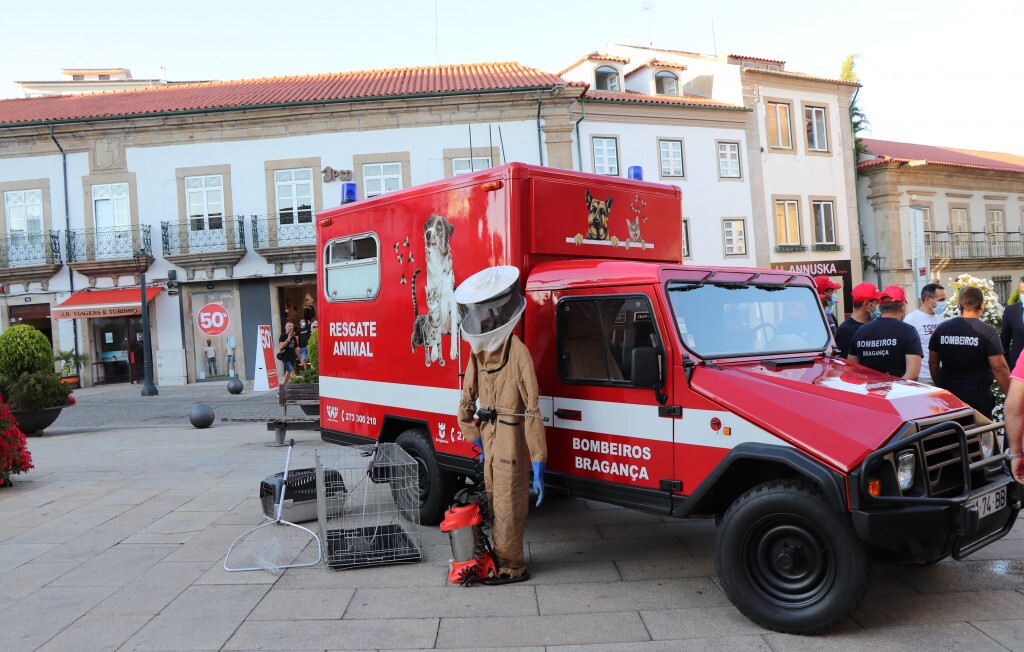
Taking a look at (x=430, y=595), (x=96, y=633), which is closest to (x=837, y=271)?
(x=430, y=595)

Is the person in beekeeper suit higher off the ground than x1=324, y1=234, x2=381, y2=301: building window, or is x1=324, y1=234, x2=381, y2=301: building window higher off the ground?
x1=324, y1=234, x2=381, y2=301: building window

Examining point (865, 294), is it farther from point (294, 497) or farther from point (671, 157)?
point (671, 157)

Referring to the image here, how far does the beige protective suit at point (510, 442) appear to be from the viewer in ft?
17.2

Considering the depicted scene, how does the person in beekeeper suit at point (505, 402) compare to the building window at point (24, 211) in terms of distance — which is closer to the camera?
the person in beekeeper suit at point (505, 402)

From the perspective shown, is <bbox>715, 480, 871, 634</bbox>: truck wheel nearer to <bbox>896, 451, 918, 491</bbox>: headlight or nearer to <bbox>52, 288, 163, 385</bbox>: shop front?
<bbox>896, 451, 918, 491</bbox>: headlight

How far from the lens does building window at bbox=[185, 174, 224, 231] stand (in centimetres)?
2688

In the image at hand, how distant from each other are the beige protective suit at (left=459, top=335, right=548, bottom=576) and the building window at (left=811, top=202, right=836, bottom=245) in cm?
2897

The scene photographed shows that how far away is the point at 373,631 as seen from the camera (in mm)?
4527

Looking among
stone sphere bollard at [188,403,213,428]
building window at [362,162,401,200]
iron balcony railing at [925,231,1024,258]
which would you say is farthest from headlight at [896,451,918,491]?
iron balcony railing at [925,231,1024,258]

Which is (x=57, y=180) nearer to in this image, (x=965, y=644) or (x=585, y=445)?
(x=585, y=445)

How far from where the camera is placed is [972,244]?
3691cm

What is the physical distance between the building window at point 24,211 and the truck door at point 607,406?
2767cm

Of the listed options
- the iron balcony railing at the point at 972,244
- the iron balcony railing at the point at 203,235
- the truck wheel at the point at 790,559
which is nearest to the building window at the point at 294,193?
the iron balcony railing at the point at 203,235

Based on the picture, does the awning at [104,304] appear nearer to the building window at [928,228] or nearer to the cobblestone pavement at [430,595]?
the cobblestone pavement at [430,595]
